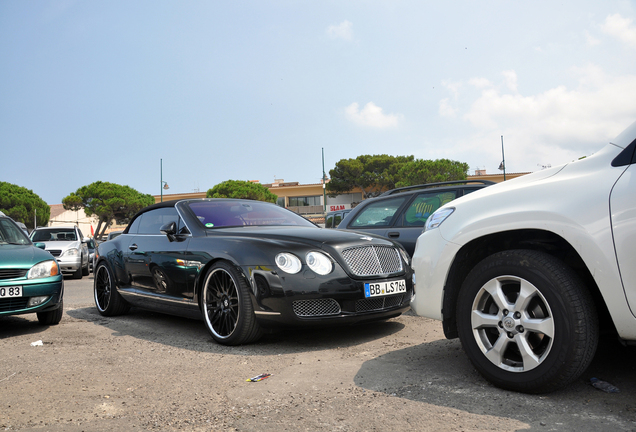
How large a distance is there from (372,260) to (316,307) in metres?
0.71

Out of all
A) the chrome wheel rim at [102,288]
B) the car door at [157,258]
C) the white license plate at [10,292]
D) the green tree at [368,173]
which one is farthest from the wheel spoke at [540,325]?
the green tree at [368,173]

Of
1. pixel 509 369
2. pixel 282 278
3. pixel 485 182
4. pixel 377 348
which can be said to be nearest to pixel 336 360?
pixel 377 348

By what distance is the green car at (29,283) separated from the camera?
5.62m

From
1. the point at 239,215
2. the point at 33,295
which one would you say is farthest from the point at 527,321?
the point at 33,295

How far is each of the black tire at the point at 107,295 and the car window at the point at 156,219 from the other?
33.4 inches

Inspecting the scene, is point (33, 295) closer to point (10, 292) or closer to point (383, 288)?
point (10, 292)

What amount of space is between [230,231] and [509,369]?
3.11 m

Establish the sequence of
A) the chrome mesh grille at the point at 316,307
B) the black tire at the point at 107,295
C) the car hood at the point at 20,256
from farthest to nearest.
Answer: the black tire at the point at 107,295, the car hood at the point at 20,256, the chrome mesh grille at the point at 316,307

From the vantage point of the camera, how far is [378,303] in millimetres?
4828

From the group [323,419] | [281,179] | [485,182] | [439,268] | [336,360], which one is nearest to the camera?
[323,419]

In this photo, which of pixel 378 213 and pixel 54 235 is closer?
pixel 378 213

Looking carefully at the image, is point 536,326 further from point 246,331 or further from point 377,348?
point 246,331

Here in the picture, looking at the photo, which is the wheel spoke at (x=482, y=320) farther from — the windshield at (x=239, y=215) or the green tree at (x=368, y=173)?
the green tree at (x=368, y=173)

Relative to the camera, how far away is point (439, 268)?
11.9 feet
